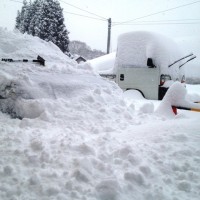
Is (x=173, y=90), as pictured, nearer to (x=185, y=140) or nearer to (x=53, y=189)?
(x=185, y=140)

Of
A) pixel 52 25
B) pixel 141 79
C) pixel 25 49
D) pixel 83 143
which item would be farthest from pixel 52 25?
pixel 83 143

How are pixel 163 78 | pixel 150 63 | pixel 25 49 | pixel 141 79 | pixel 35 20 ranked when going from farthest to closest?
pixel 35 20 < pixel 141 79 < pixel 150 63 < pixel 163 78 < pixel 25 49

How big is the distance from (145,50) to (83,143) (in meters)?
6.75

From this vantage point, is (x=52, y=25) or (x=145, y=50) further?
(x=52, y=25)

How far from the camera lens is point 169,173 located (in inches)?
95.3

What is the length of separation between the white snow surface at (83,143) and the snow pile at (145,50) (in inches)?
149

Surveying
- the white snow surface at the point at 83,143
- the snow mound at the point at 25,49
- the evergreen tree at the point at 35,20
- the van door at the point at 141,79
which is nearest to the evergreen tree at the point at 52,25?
the evergreen tree at the point at 35,20

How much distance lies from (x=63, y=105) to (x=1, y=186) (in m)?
2.34

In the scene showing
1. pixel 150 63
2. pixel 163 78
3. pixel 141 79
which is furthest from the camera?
pixel 141 79

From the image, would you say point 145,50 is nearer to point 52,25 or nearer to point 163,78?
point 163,78

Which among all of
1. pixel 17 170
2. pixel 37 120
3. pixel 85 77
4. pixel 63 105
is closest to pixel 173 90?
pixel 85 77

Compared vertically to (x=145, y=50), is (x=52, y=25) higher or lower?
higher

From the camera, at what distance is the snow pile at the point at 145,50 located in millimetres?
8750

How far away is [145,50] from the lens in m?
8.98
